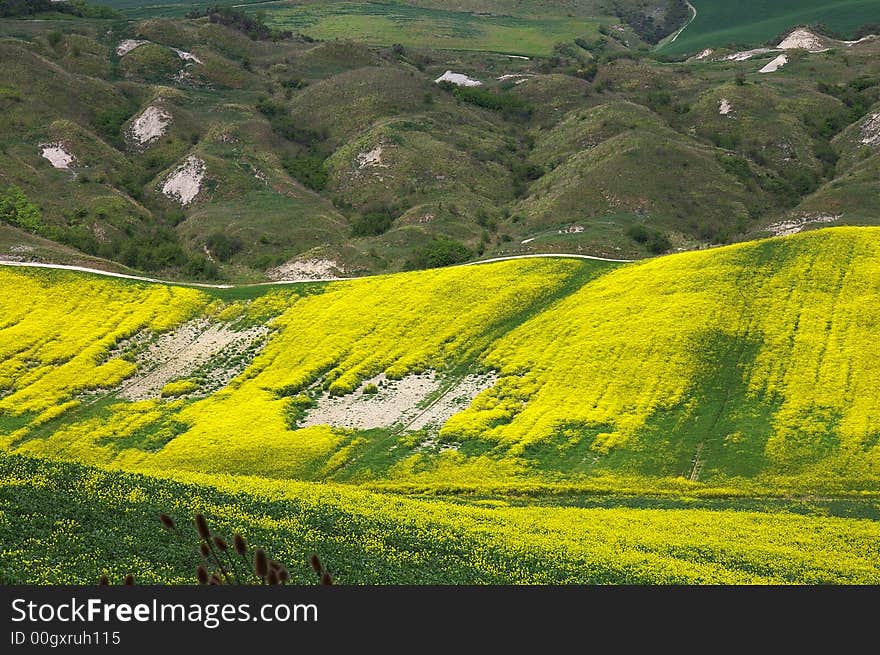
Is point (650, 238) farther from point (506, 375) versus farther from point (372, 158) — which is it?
point (372, 158)

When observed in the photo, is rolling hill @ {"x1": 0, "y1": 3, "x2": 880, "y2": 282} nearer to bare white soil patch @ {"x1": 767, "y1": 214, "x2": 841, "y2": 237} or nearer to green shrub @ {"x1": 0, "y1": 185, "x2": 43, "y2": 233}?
green shrub @ {"x1": 0, "y1": 185, "x2": 43, "y2": 233}

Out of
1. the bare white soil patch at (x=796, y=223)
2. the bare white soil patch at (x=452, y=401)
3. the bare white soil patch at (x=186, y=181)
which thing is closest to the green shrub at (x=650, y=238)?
the bare white soil patch at (x=796, y=223)

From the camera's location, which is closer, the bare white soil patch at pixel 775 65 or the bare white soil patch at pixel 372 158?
the bare white soil patch at pixel 372 158

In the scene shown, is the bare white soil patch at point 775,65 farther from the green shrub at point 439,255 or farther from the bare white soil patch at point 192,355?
the bare white soil patch at point 192,355

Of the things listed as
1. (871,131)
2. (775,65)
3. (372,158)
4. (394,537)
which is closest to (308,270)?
(372,158)

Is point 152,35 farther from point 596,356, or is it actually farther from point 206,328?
point 596,356

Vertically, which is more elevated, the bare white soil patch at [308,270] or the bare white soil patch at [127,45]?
the bare white soil patch at [127,45]

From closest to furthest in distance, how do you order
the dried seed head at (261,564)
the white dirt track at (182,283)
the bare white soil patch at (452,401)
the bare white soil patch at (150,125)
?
1. the dried seed head at (261,564)
2. the bare white soil patch at (452,401)
3. the white dirt track at (182,283)
4. the bare white soil patch at (150,125)
